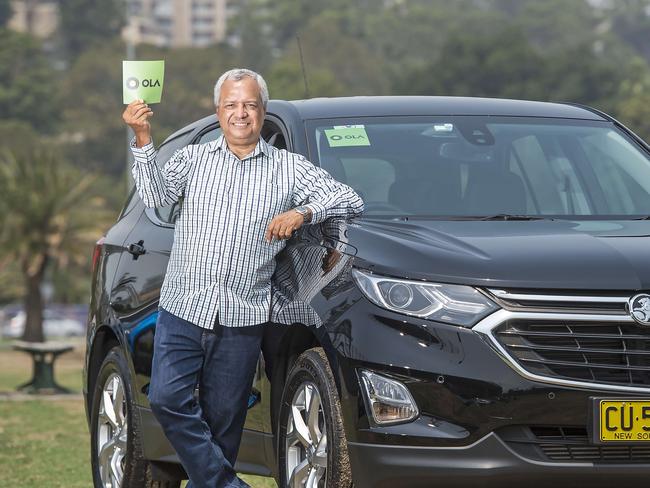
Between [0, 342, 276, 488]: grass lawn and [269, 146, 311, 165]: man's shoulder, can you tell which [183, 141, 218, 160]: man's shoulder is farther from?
[0, 342, 276, 488]: grass lawn

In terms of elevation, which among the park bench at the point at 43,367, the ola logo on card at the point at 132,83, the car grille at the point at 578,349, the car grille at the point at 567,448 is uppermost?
the ola logo on card at the point at 132,83

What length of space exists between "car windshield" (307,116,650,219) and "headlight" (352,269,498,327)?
79cm

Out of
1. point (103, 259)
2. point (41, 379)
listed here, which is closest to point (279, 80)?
point (41, 379)

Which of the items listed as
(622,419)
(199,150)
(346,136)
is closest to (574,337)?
(622,419)

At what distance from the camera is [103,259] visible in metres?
7.75

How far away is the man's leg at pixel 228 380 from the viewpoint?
18.7 ft

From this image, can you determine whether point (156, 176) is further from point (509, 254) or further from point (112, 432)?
point (112, 432)

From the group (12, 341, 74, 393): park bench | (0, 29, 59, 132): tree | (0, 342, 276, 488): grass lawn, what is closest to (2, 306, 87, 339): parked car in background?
(0, 29, 59, 132): tree

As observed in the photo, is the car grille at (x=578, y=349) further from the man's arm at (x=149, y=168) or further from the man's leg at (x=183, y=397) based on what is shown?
the man's arm at (x=149, y=168)

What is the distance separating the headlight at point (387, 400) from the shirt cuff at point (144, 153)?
1116 millimetres

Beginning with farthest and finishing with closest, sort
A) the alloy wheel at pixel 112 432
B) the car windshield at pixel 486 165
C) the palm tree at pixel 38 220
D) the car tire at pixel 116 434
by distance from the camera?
the palm tree at pixel 38 220 → the alloy wheel at pixel 112 432 → the car tire at pixel 116 434 → the car windshield at pixel 486 165

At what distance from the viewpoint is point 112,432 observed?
7.38m

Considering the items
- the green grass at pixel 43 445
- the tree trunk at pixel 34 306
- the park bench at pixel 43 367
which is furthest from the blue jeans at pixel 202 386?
the tree trunk at pixel 34 306

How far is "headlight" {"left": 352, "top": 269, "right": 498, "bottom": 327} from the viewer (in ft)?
16.4
